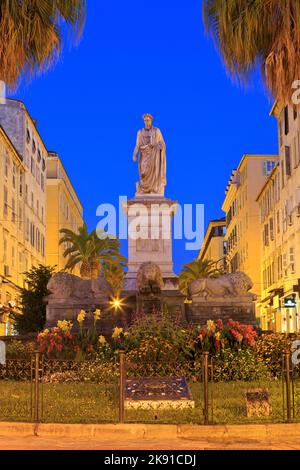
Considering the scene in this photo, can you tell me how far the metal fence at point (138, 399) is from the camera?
12.3 metres

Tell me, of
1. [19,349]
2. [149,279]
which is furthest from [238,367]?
[19,349]

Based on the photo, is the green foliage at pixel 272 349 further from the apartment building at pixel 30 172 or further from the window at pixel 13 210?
the apartment building at pixel 30 172

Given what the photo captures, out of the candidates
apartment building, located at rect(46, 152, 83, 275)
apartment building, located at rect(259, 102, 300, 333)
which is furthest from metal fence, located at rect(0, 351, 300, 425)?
apartment building, located at rect(46, 152, 83, 275)

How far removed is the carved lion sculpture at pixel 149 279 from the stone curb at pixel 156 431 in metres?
10.1

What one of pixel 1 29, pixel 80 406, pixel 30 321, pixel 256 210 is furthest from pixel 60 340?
pixel 256 210

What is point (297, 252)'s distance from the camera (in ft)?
179

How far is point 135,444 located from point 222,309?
13075 millimetres

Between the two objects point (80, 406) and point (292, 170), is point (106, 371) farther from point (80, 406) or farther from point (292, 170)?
point (292, 170)

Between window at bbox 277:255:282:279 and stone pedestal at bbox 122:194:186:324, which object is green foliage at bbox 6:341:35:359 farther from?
window at bbox 277:255:282:279

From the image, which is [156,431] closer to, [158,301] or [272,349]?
[272,349]

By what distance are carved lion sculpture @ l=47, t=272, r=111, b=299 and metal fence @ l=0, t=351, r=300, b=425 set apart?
7047mm

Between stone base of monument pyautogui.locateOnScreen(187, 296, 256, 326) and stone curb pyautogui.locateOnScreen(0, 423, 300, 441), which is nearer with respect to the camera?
stone curb pyautogui.locateOnScreen(0, 423, 300, 441)

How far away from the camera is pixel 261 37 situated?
694 inches

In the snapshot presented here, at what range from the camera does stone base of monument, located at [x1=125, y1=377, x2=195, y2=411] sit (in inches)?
520
